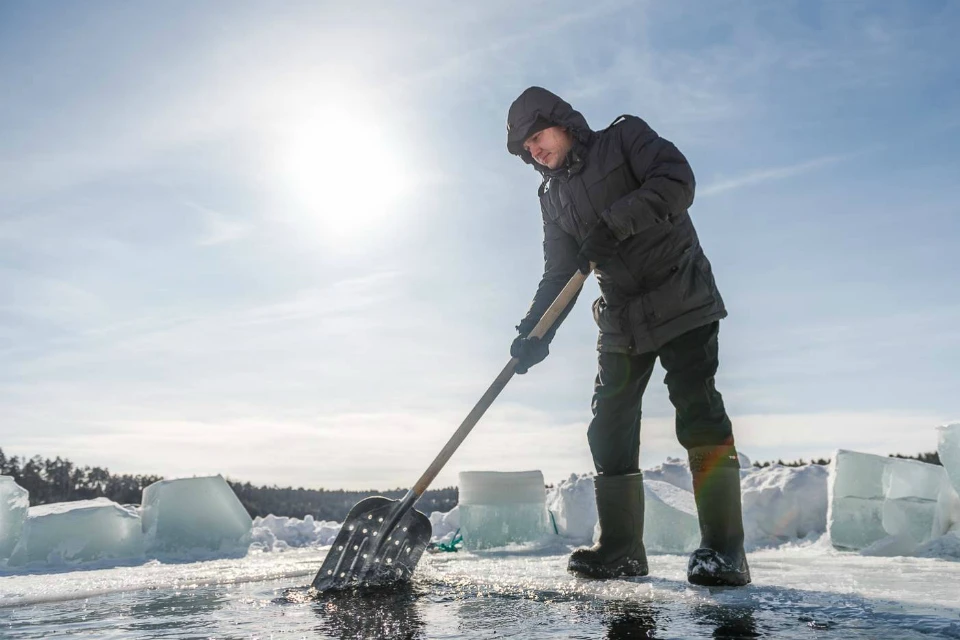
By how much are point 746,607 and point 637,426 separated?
3.60 feet

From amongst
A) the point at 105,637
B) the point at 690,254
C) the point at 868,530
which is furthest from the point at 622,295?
the point at 868,530

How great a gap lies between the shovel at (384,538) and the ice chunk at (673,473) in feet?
13.8

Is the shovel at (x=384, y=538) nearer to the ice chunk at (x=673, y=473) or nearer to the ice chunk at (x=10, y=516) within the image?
the ice chunk at (x=673, y=473)

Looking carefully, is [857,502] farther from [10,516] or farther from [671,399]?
[10,516]

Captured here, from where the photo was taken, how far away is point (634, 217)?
229cm

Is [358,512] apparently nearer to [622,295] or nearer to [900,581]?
[622,295]

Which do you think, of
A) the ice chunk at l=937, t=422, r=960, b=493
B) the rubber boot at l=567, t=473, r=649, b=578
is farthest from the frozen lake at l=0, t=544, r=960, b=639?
the ice chunk at l=937, t=422, r=960, b=493

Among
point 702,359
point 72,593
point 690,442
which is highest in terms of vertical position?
point 702,359

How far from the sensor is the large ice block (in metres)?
4.45

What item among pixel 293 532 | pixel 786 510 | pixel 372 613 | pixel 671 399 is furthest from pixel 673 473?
pixel 293 532

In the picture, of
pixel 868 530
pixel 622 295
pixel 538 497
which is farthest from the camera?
pixel 538 497

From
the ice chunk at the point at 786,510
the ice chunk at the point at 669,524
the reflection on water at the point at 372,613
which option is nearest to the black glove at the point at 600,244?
the reflection on water at the point at 372,613

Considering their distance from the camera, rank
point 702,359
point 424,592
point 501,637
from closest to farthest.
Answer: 1. point 501,637
2. point 424,592
3. point 702,359

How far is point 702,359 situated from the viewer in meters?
2.43
